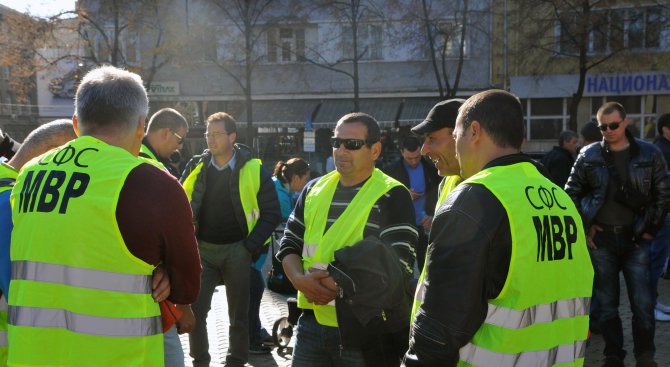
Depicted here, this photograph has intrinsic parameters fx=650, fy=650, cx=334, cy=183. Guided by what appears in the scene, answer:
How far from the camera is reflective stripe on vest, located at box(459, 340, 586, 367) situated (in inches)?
86.3

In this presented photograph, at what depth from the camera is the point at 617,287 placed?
5480 mm

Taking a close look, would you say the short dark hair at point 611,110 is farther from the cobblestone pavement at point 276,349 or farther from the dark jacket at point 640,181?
the cobblestone pavement at point 276,349

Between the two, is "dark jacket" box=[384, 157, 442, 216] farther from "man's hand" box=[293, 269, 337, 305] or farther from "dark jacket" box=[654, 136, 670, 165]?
"man's hand" box=[293, 269, 337, 305]

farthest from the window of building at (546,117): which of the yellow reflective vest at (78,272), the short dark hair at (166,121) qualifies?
the yellow reflective vest at (78,272)

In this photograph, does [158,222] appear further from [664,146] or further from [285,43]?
[285,43]

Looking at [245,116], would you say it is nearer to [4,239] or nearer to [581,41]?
[581,41]

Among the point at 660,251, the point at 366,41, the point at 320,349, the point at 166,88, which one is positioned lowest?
the point at 660,251

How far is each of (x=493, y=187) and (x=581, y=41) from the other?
917 inches

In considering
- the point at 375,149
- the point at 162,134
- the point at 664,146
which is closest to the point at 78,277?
the point at 375,149

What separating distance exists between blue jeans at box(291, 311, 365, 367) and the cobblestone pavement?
2.52 meters

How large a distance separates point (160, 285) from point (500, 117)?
1434mm

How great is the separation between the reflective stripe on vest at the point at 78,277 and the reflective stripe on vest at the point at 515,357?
1.23m

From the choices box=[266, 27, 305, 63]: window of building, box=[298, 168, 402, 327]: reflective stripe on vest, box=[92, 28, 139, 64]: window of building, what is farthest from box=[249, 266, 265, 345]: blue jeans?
box=[266, 27, 305, 63]: window of building

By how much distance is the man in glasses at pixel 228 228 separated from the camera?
5.47m
